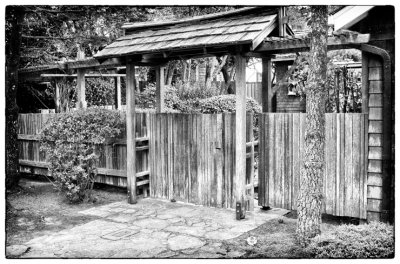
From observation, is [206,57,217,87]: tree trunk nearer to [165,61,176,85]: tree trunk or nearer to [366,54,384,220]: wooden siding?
[165,61,176,85]: tree trunk

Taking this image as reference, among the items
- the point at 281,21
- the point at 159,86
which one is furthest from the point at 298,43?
the point at 159,86

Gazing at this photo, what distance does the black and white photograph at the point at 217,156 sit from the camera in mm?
6266

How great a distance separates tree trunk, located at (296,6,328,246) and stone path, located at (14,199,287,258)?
3.70 feet

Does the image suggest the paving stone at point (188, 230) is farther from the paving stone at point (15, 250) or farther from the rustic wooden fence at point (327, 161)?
the paving stone at point (15, 250)

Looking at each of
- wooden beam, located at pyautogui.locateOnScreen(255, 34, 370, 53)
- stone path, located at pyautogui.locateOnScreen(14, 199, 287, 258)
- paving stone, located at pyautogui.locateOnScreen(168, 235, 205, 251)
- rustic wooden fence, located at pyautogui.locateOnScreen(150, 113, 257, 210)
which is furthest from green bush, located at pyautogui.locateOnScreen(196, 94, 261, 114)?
→ paving stone, located at pyautogui.locateOnScreen(168, 235, 205, 251)

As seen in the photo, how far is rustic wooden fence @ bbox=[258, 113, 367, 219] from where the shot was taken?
7262 mm

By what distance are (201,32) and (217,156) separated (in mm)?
2378

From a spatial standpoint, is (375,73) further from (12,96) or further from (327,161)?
(12,96)

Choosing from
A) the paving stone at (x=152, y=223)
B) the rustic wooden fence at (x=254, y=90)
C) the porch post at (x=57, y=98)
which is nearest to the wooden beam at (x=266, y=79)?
the paving stone at (x=152, y=223)

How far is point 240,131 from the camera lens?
796 cm

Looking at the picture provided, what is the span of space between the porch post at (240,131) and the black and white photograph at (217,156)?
0.02 metres

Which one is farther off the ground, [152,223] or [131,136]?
[131,136]

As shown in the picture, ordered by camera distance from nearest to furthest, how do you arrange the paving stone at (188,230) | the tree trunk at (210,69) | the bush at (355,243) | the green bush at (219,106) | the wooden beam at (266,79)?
the bush at (355,243) < the paving stone at (188,230) < the wooden beam at (266,79) < the green bush at (219,106) < the tree trunk at (210,69)

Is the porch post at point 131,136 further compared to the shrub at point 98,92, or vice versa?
the shrub at point 98,92
